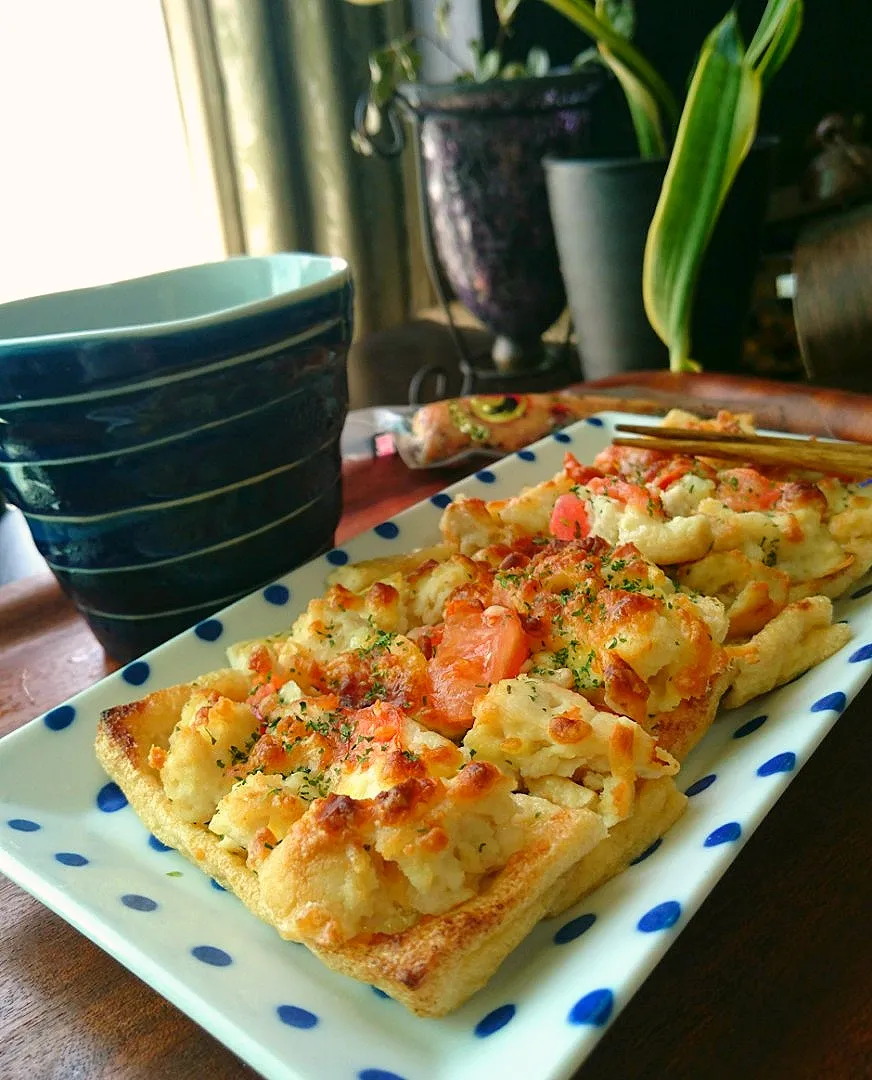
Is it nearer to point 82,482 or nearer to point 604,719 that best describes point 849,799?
point 604,719

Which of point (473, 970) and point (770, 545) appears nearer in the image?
Result: point (473, 970)

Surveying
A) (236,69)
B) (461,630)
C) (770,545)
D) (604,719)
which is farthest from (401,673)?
(236,69)

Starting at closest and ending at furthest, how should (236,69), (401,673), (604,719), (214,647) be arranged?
(604,719) < (401,673) < (214,647) < (236,69)

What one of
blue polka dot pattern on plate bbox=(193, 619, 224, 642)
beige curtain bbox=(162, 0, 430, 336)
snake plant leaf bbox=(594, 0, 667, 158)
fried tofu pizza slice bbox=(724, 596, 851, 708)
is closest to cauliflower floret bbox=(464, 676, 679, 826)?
fried tofu pizza slice bbox=(724, 596, 851, 708)

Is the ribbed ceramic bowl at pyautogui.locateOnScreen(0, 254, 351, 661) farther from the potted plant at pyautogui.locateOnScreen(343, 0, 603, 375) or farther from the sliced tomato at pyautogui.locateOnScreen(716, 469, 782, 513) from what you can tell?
the potted plant at pyautogui.locateOnScreen(343, 0, 603, 375)

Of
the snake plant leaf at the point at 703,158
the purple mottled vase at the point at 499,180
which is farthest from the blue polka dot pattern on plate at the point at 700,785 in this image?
the purple mottled vase at the point at 499,180

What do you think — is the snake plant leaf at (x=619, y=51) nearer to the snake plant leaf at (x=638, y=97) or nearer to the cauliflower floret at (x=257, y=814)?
the snake plant leaf at (x=638, y=97)

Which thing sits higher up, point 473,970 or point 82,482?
point 82,482
